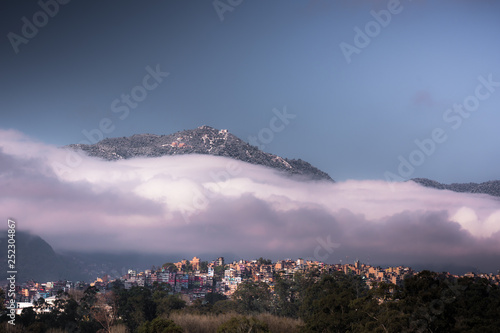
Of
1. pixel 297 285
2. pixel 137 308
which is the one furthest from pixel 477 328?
pixel 297 285

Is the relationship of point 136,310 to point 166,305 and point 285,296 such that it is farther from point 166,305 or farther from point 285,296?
point 285,296

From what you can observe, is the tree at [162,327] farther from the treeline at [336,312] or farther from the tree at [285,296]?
the tree at [285,296]

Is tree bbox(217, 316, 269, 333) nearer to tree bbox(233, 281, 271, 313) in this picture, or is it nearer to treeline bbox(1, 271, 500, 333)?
treeline bbox(1, 271, 500, 333)

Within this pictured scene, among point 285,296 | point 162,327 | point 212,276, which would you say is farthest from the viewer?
point 212,276

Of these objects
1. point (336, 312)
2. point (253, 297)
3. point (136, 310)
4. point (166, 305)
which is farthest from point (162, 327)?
point (253, 297)

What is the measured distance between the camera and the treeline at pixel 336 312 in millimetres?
31484

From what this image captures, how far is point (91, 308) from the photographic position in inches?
2579

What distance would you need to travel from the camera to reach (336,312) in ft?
143

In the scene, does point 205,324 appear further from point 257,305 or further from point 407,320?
point 257,305

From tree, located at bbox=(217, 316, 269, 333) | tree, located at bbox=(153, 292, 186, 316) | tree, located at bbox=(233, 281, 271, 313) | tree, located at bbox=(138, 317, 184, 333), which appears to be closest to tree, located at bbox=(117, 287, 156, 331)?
tree, located at bbox=(153, 292, 186, 316)

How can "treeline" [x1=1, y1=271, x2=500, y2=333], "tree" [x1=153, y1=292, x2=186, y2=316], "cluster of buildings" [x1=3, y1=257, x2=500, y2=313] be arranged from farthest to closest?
"cluster of buildings" [x1=3, y1=257, x2=500, y2=313] → "tree" [x1=153, y1=292, x2=186, y2=316] → "treeline" [x1=1, y1=271, x2=500, y2=333]

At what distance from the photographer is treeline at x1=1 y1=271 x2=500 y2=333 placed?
31.5 meters

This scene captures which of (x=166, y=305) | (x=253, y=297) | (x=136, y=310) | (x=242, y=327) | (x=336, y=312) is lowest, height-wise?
(x=253, y=297)

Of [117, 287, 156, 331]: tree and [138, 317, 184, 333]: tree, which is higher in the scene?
[138, 317, 184, 333]: tree
